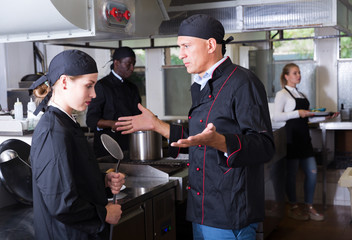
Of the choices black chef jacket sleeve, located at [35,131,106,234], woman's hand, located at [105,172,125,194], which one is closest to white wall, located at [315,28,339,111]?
woman's hand, located at [105,172,125,194]

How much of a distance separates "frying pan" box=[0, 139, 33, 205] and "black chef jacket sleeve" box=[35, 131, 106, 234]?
516 mm

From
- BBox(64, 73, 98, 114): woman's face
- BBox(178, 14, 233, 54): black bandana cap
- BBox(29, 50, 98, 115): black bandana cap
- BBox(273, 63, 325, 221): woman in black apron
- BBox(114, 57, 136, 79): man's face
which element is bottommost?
BBox(273, 63, 325, 221): woman in black apron

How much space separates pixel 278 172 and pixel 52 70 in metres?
2.83

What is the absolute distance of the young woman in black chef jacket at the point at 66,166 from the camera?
58.7 inches

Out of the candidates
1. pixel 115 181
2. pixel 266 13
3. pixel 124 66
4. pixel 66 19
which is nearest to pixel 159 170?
pixel 115 181

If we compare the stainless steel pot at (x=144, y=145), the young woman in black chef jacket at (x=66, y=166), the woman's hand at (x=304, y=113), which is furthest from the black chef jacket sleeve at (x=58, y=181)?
the woman's hand at (x=304, y=113)

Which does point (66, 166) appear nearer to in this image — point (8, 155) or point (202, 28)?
point (8, 155)

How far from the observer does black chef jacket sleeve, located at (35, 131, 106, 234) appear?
1485 mm

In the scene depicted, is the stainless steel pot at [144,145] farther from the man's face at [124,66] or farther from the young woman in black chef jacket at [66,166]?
the young woman in black chef jacket at [66,166]

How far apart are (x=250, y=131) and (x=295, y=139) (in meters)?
2.89

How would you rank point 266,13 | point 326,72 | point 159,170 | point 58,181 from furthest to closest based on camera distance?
point 326,72 < point 266,13 < point 159,170 < point 58,181

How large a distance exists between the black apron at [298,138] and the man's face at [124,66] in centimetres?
179

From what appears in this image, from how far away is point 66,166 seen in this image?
149 cm

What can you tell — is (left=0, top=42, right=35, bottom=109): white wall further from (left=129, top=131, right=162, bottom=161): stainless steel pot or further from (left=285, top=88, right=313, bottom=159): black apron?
(left=129, top=131, right=162, bottom=161): stainless steel pot
